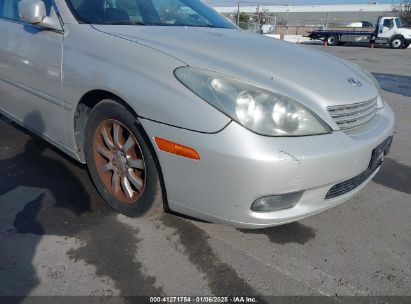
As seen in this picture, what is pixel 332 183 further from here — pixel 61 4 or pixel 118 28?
pixel 61 4

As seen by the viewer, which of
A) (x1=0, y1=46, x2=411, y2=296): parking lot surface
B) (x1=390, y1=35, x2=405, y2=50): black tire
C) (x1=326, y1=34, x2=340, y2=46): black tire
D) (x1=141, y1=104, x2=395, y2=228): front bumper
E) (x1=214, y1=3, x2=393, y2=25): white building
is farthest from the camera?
(x1=214, y1=3, x2=393, y2=25): white building

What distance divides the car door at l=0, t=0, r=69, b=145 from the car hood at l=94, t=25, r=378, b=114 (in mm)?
458

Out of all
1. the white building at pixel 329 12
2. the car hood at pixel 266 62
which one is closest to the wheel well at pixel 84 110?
the car hood at pixel 266 62

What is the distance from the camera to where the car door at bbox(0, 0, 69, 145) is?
2.78m

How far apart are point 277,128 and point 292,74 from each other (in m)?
0.48

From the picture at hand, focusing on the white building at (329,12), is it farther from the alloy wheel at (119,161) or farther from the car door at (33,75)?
the alloy wheel at (119,161)

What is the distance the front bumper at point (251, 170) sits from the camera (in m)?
1.95

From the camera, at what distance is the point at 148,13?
3.16m

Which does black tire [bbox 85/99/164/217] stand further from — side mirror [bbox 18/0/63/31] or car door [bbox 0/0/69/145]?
side mirror [bbox 18/0/63/31]

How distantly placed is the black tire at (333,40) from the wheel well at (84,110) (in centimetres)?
2848

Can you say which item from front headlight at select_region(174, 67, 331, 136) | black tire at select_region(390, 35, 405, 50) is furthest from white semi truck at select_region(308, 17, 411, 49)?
front headlight at select_region(174, 67, 331, 136)

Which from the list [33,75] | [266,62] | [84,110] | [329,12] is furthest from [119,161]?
[329,12]

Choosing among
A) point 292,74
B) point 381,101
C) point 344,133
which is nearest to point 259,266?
point 344,133

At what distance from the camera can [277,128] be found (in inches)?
80.3
